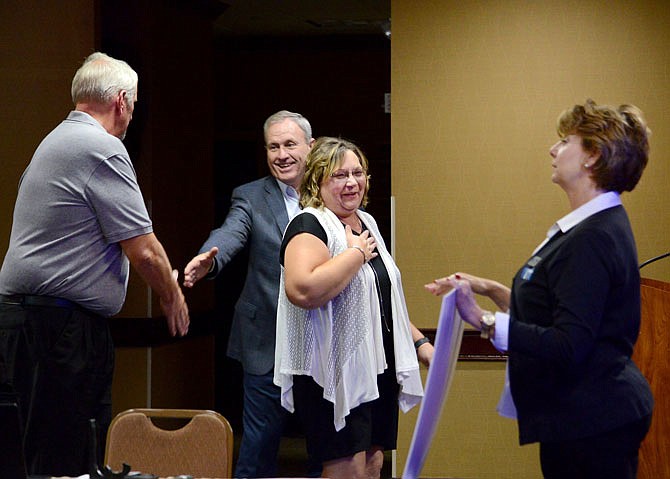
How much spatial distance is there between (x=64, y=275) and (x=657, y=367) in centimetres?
216

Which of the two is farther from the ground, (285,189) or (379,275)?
(285,189)

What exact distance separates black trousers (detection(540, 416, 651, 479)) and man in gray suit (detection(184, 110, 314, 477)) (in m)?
1.85

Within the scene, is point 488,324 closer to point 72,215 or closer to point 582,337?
point 582,337

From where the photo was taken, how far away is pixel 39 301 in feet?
9.64

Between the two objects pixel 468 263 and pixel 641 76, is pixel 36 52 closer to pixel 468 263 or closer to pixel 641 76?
pixel 468 263

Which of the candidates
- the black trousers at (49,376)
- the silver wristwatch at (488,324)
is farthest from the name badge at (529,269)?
the black trousers at (49,376)

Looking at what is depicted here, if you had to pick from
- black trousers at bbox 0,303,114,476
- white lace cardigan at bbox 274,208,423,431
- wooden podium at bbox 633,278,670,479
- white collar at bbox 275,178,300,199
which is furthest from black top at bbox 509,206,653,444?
white collar at bbox 275,178,300,199

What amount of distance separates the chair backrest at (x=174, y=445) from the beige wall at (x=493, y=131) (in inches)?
80.5

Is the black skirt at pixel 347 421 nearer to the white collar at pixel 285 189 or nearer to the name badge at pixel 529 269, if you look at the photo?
the name badge at pixel 529 269

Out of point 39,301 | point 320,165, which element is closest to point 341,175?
point 320,165

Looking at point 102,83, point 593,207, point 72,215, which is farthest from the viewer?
point 102,83

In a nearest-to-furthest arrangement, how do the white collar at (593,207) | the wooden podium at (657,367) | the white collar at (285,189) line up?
the white collar at (593,207)
the wooden podium at (657,367)
the white collar at (285,189)

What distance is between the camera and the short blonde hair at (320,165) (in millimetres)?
3113

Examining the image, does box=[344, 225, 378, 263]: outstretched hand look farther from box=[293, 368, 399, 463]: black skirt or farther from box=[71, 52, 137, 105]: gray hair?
box=[71, 52, 137, 105]: gray hair
